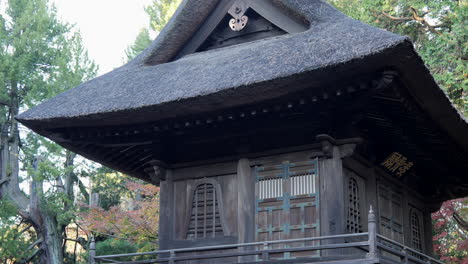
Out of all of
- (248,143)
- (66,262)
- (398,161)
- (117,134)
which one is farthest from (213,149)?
(66,262)

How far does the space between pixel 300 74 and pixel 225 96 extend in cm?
131

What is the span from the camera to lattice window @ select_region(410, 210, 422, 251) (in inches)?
521

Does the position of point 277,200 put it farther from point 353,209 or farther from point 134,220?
point 134,220

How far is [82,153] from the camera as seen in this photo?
42.2 ft

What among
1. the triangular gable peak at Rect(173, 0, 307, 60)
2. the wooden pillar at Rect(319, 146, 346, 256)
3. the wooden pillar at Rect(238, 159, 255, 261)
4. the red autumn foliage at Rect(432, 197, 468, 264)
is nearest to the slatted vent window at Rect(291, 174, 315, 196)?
the wooden pillar at Rect(319, 146, 346, 256)

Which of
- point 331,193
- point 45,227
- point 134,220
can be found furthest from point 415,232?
point 45,227

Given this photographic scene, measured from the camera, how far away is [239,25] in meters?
12.7

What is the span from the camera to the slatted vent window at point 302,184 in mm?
10727

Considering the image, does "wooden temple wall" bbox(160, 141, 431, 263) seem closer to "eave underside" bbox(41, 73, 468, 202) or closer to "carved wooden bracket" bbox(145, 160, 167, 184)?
"carved wooden bracket" bbox(145, 160, 167, 184)

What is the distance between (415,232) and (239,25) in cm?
562

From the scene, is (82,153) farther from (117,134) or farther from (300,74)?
(300,74)

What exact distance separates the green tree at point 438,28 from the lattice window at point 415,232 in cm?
625

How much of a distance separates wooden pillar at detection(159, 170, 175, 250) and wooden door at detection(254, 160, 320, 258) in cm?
180

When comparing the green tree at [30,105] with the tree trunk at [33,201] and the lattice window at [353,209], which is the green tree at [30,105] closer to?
the tree trunk at [33,201]
